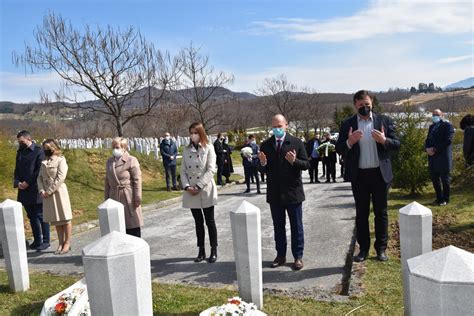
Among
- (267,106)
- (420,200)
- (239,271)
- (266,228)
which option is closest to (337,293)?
(239,271)

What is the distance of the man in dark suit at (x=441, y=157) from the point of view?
8.52m

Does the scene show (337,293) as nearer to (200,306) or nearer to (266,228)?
(200,306)

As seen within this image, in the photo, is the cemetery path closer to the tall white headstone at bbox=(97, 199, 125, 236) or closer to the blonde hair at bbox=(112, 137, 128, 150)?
the tall white headstone at bbox=(97, 199, 125, 236)

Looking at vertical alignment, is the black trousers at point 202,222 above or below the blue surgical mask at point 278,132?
below

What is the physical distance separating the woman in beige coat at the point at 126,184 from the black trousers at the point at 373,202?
10.2ft

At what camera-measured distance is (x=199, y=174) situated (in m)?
Answer: 5.85

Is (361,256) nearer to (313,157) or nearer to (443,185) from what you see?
(443,185)

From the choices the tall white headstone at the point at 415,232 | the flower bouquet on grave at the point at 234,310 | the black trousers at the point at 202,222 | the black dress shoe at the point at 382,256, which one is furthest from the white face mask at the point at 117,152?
the tall white headstone at the point at 415,232

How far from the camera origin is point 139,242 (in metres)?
2.65

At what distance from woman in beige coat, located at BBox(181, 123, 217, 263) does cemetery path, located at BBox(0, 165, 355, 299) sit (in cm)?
52

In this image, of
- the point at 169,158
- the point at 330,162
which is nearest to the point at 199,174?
the point at 169,158

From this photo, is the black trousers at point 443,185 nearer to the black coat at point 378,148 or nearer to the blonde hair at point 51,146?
the black coat at point 378,148

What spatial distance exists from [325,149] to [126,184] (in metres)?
10.3

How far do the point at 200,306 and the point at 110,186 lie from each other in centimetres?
266
